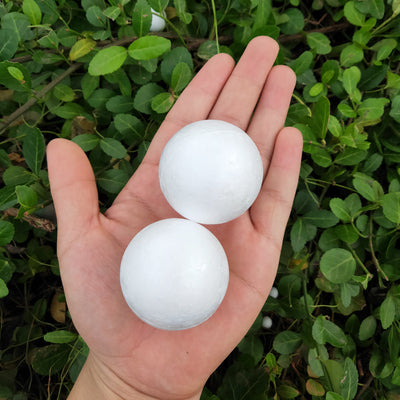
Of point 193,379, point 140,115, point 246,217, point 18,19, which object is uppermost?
point 18,19

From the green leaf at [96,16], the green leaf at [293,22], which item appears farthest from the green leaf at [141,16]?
the green leaf at [293,22]

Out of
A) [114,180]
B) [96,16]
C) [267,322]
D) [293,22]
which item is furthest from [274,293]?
[96,16]

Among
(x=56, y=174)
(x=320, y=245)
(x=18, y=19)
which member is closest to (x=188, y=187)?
(x=56, y=174)

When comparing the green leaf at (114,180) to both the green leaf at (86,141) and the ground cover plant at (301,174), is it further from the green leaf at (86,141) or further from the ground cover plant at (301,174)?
the green leaf at (86,141)

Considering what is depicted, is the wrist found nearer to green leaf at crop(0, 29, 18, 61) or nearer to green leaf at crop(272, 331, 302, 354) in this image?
green leaf at crop(272, 331, 302, 354)

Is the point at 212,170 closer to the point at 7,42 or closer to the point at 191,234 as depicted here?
the point at 191,234

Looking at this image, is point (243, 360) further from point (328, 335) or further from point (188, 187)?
point (188, 187)

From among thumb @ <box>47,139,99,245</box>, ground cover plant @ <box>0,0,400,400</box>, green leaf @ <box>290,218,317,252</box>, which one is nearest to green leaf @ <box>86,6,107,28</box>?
ground cover plant @ <box>0,0,400,400</box>
